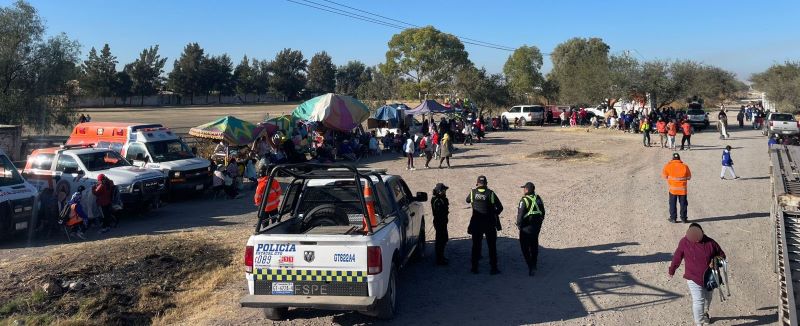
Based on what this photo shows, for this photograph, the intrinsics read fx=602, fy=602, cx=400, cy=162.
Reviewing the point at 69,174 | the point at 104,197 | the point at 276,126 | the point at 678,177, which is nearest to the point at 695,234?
the point at 678,177

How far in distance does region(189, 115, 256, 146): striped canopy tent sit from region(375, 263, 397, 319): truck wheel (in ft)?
48.7

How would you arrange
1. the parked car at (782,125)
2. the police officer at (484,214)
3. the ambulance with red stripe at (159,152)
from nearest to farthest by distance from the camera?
the police officer at (484,214)
the ambulance with red stripe at (159,152)
the parked car at (782,125)

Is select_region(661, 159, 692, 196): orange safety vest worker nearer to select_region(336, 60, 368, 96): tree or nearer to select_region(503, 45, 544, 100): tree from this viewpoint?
select_region(503, 45, 544, 100): tree

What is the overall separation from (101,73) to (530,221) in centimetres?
8416

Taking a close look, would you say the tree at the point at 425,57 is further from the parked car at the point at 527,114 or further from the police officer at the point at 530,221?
the police officer at the point at 530,221

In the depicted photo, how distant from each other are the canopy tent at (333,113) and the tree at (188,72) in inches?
2723

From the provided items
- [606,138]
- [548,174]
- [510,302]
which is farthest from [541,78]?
[510,302]

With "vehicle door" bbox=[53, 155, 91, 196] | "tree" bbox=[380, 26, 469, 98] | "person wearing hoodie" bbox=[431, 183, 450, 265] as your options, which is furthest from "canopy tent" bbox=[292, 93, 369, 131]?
"tree" bbox=[380, 26, 469, 98]

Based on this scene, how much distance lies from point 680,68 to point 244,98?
248ft

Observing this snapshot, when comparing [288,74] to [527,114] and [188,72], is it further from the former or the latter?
[527,114]

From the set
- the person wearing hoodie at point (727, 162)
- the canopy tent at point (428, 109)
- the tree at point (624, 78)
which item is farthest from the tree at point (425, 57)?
the person wearing hoodie at point (727, 162)

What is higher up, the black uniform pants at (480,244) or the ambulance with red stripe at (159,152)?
the ambulance with red stripe at (159,152)

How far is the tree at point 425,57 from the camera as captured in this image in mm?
61344

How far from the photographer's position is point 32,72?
3039cm
